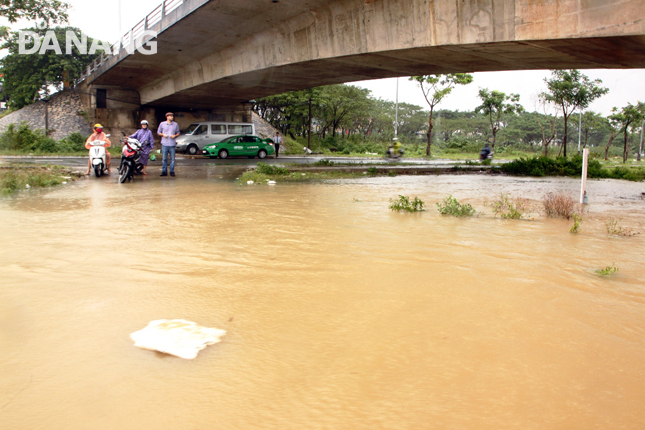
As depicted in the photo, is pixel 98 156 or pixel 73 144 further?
pixel 73 144

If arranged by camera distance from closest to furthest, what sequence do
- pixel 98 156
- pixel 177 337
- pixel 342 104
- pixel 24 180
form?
pixel 177 337
pixel 24 180
pixel 98 156
pixel 342 104

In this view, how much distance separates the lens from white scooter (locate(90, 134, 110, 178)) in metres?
13.4

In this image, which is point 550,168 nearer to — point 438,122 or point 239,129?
point 239,129

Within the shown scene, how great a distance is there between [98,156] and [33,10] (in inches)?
1050

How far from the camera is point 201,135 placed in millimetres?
29062

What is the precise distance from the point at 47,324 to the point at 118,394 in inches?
Answer: 43.8

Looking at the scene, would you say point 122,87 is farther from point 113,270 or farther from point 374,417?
point 374,417

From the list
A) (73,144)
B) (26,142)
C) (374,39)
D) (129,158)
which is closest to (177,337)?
(129,158)

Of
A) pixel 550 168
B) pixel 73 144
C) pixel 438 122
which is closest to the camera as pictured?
pixel 550 168

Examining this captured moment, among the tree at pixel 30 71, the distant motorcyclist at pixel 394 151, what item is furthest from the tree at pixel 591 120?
the tree at pixel 30 71

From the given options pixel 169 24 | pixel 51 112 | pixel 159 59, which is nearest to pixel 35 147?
pixel 51 112

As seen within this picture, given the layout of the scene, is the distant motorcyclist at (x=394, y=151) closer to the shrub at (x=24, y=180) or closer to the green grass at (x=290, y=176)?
the green grass at (x=290, y=176)

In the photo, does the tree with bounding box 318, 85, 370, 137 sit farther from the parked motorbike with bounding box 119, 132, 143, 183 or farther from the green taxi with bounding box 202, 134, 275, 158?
the parked motorbike with bounding box 119, 132, 143, 183

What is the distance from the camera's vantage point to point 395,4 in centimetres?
1268
